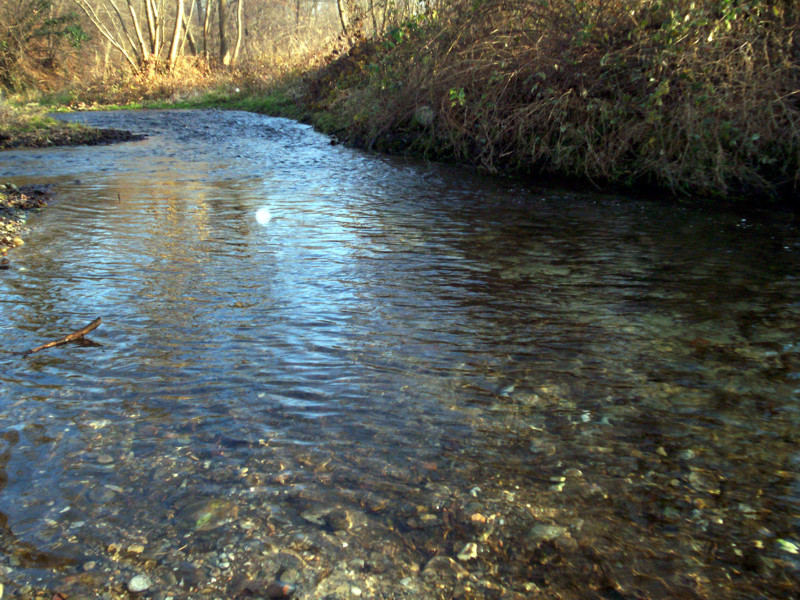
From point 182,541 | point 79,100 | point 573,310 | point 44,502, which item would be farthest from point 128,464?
point 79,100

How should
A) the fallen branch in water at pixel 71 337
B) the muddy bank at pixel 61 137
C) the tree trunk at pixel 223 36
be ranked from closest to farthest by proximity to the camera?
the fallen branch in water at pixel 71 337 < the muddy bank at pixel 61 137 < the tree trunk at pixel 223 36

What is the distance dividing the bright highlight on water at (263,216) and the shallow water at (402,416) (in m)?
0.80

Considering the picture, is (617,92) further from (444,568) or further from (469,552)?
(444,568)

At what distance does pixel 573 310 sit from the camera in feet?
14.5

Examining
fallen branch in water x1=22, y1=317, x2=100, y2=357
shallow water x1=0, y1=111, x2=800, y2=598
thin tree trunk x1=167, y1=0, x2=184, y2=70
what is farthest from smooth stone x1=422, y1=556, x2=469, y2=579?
thin tree trunk x1=167, y1=0, x2=184, y2=70

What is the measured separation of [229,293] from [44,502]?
241 centimetres

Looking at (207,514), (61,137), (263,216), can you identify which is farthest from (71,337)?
(61,137)

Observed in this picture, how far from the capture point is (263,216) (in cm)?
731

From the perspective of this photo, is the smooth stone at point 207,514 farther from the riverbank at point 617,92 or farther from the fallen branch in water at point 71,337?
the riverbank at point 617,92

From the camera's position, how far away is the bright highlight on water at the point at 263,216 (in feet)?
23.1

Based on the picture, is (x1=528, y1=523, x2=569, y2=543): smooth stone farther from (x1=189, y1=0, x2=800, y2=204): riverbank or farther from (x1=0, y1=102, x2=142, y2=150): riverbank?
(x1=0, y1=102, x2=142, y2=150): riverbank

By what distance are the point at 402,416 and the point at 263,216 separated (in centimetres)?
487

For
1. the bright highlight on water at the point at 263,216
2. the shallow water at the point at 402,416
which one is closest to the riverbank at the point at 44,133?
the bright highlight on water at the point at 263,216

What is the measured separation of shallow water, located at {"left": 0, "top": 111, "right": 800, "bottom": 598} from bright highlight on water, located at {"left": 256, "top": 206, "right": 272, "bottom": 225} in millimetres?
800
